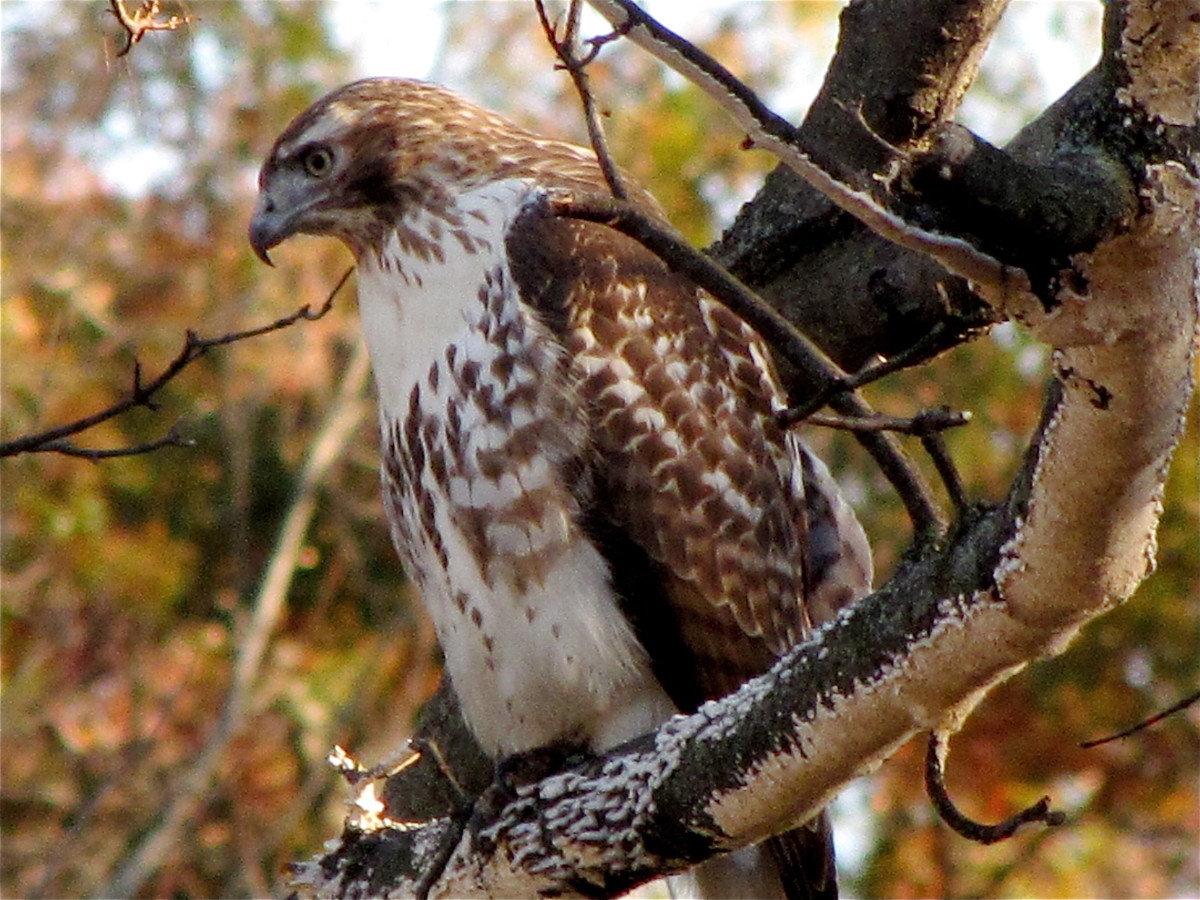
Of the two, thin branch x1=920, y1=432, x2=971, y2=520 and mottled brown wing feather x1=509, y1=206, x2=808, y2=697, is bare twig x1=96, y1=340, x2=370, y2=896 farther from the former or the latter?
thin branch x1=920, y1=432, x2=971, y2=520

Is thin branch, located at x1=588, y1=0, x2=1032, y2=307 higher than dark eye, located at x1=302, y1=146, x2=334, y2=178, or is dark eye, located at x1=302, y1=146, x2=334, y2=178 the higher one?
dark eye, located at x1=302, y1=146, x2=334, y2=178

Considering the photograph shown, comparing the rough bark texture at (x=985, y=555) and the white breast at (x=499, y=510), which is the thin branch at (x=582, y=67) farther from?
the white breast at (x=499, y=510)

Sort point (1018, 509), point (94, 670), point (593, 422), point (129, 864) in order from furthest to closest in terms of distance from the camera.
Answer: point (94, 670)
point (129, 864)
point (593, 422)
point (1018, 509)

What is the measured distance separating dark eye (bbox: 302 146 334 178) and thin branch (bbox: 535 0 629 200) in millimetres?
1190

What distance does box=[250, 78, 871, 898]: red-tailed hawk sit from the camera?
11.5ft

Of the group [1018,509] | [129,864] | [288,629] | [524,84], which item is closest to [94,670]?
[288,629]

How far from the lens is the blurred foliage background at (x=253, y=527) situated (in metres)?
7.45

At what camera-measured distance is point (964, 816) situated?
105 inches

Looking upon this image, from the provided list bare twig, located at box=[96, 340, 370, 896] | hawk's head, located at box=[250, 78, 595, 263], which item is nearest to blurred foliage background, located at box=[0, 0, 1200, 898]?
bare twig, located at box=[96, 340, 370, 896]

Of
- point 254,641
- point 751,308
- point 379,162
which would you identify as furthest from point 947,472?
point 254,641

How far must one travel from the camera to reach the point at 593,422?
11.5 ft

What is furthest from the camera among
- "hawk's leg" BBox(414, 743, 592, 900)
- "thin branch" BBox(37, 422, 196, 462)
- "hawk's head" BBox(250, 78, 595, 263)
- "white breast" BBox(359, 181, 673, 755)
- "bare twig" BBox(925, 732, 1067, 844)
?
"hawk's head" BBox(250, 78, 595, 263)

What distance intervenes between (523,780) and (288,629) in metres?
5.27

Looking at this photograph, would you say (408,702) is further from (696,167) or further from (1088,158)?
(1088,158)
